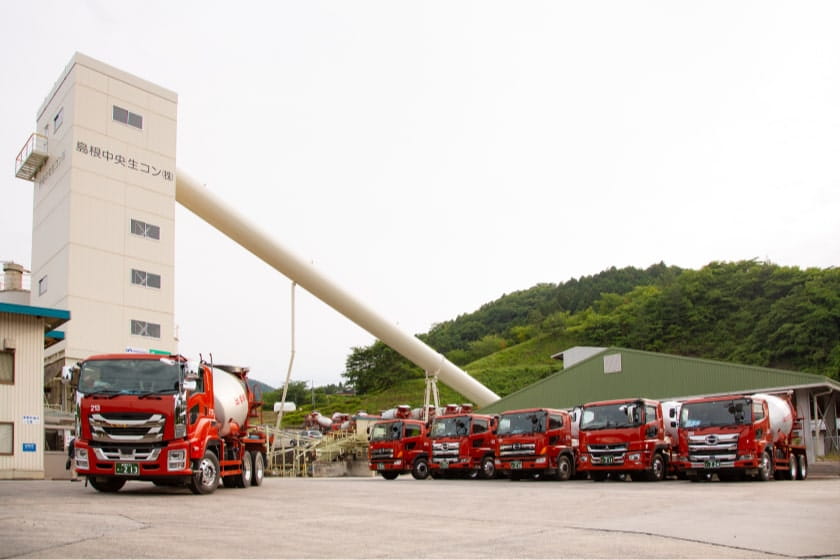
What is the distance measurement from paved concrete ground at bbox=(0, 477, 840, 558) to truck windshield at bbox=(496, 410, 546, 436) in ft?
28.8

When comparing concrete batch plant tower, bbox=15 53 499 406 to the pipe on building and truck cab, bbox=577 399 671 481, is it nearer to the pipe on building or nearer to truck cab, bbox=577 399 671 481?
the pipe on building

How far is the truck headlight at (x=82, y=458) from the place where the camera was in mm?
14586

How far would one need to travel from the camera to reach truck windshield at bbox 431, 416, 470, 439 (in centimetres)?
2659

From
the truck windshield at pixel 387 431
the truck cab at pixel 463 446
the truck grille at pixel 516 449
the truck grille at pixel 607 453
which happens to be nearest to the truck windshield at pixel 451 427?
the truck cab at pixel 463 446

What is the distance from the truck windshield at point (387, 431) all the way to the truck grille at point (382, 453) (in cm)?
40

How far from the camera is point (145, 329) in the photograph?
34406 mm

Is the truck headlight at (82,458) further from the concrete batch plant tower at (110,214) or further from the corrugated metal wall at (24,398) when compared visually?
the concrete batch plant tower at (110,214)

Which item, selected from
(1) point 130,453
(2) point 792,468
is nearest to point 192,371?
(1) point 130,453

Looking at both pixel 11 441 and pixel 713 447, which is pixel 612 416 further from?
pixel 11 441

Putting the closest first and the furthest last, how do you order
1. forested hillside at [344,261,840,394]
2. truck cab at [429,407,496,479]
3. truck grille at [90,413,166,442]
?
truck grille at [90,413,166,442] < truck cab at [429,407,496,479] < forested hillside at [344,261,840,394]

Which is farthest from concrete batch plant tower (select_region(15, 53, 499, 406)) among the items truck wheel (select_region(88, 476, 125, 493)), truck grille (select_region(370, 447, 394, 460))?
truck wheel (select_region(88, 476, 125, 493))

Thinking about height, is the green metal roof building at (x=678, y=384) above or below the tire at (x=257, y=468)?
above

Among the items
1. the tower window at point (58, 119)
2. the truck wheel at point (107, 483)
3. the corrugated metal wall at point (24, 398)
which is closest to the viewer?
the truck wheel at point (107, 483)

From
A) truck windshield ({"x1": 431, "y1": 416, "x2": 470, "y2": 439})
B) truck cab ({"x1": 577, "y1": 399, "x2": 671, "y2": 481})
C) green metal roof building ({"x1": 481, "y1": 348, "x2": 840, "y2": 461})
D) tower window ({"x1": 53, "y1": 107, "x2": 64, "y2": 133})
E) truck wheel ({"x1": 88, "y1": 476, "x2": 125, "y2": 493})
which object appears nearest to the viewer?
truck wheel ({"x1": 88, "y1": 476, "x2": 125, "y2": 493})
